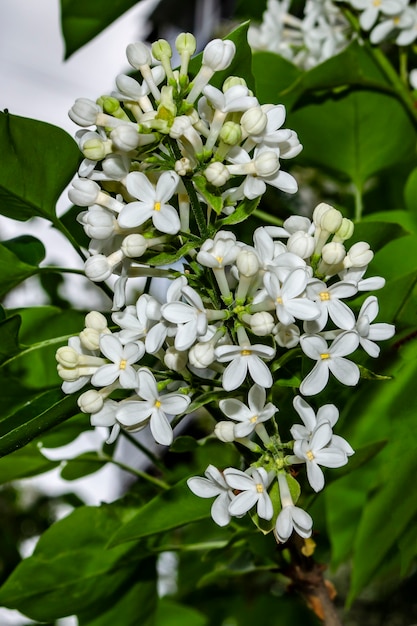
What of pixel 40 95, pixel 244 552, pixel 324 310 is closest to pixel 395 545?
pixel 244 552

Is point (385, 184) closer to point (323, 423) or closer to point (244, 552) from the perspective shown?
point (244, 552)

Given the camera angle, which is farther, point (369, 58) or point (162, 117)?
point (369, 58)

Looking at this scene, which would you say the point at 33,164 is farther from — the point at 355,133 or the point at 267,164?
the point at 355,133

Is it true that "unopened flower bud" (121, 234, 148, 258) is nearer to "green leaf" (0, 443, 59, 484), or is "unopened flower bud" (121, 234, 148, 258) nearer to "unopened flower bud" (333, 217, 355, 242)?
"unopened flower bud" (333, 217, 355, 242)

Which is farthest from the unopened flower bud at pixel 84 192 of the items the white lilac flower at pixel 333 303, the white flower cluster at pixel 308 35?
the white flower cluster at pixel 308 35

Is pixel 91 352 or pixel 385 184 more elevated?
pixel 91 352

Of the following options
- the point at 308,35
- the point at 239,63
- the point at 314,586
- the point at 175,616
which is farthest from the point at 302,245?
the point at 175,616
